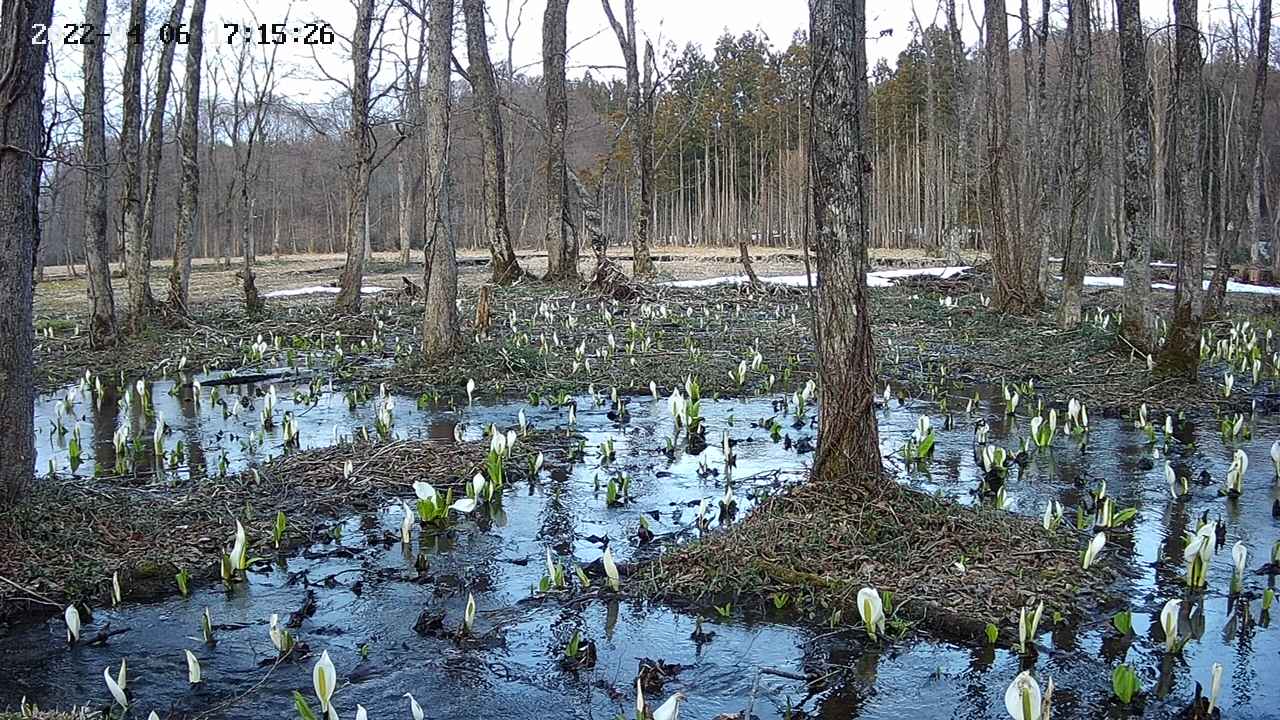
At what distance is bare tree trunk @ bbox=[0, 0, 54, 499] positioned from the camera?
4969mm

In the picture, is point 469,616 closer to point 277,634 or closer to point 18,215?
point 277,634

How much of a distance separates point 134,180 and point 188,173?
1542 millimetres

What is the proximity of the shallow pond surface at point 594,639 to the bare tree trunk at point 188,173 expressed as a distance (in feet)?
35.6

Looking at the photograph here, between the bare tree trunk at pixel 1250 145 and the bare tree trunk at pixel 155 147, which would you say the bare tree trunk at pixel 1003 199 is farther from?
the bare tree trunk at pixel 155 147

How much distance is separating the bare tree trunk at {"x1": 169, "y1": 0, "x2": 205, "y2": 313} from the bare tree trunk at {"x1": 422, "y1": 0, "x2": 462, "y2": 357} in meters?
6.45

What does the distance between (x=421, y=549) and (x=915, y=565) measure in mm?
2688

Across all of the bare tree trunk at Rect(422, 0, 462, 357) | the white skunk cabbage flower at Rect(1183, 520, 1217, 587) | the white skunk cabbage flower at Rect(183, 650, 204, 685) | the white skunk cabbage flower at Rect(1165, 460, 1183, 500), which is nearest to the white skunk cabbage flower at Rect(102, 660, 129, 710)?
the white skunk cabbage flower at Rect(183, 650, 204, 685)

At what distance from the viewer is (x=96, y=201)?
42.3 feet

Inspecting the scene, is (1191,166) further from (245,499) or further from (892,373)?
(245,499)

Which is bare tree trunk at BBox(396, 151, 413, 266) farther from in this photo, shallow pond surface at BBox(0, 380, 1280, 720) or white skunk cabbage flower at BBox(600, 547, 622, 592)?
white skunk cabbage flower at BBox(600, 547, 622, 592)

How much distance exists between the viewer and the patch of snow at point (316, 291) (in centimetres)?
2231

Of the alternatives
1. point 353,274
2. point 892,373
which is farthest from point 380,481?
point 353,274

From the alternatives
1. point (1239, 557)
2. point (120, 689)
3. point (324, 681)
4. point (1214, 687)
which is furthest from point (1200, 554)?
point (120, 689)

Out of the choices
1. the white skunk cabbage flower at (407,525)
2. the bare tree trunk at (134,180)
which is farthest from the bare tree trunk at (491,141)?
the white skunk cabbage flower at (407,525)
